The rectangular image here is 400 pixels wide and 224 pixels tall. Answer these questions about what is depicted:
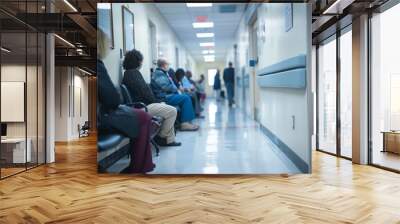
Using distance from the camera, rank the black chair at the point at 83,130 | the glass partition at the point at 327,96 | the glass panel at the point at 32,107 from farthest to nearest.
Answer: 1. the black chair at the point at 83,130
2. the glass partition at the point at 327,96
3. the glass panel at the point at 32,107

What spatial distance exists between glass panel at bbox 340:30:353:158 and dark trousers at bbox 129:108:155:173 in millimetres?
3845

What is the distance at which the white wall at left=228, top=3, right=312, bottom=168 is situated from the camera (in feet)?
15.8

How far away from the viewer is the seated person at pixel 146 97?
479 centimetres

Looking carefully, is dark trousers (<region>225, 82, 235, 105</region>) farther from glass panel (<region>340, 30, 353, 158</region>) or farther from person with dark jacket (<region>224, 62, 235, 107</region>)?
glass panel (<region>340, 30, 353, 158</region>)

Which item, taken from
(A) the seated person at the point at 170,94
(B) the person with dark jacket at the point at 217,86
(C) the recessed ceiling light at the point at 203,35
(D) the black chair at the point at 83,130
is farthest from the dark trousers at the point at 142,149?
(D) the black chair at the point at 83,130

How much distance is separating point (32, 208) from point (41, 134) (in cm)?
349

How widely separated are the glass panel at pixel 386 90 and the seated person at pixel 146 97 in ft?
10.8

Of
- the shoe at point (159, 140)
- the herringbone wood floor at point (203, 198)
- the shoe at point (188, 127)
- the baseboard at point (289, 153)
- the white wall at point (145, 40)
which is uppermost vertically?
the white wall at point (145, 40)

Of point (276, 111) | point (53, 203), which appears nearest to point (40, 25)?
point (53, 203)

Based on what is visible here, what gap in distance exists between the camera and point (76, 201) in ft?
13.8

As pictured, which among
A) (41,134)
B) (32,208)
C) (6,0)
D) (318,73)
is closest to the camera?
(32,208)

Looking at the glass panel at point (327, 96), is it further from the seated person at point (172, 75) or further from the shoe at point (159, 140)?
the shoe at point (159, 140)

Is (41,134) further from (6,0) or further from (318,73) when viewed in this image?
(318,73)

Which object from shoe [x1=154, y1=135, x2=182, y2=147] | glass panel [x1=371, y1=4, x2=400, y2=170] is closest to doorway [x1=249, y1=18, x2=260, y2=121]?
shoe [x1=154, y1=135, x2=182, y2=147]
